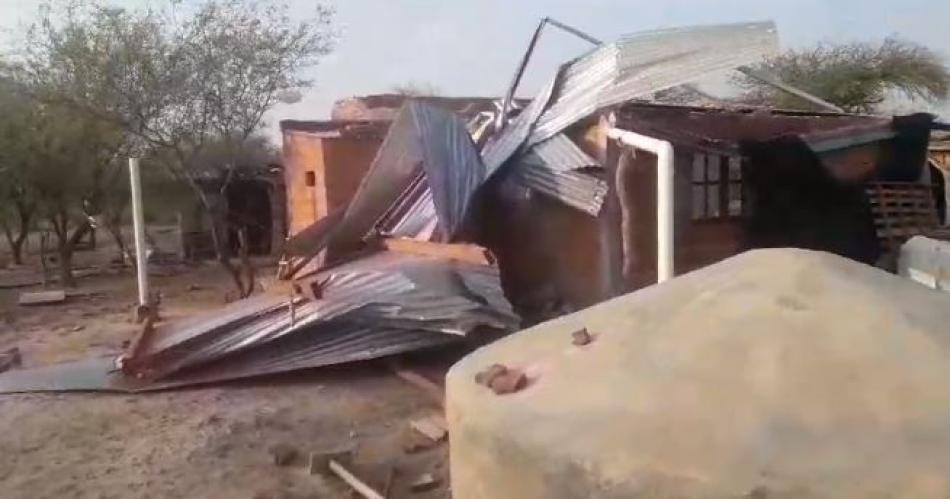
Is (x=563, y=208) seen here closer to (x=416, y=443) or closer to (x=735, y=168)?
(x=735, y=168)

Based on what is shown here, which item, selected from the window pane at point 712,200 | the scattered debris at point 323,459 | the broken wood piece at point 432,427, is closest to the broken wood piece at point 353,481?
the scattered debris at point 323,459

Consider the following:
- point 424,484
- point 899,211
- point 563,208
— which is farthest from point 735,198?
point 424,484

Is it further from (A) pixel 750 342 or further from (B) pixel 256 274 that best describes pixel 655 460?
(B) pixel 256 274

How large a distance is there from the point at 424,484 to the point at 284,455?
1.00m

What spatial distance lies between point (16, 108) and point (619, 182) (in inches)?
464

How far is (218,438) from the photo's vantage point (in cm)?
605

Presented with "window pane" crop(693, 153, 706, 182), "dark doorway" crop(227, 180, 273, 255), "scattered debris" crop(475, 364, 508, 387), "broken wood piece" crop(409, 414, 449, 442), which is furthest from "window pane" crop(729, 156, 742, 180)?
"dark doorway" crop(227, 180, 273, 255)

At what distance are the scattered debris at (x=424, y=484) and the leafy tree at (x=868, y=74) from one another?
20025mm

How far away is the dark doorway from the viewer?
21.1 metres

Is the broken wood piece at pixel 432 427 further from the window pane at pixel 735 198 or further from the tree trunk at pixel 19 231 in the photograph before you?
the tree trunk at pixel 19 231

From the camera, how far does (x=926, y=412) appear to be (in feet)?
6.64

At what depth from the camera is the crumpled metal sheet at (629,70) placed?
925 cm

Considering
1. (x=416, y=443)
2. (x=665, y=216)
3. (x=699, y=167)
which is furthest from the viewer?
(x=699, y=167)

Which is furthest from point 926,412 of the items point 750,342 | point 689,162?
point 689,162
